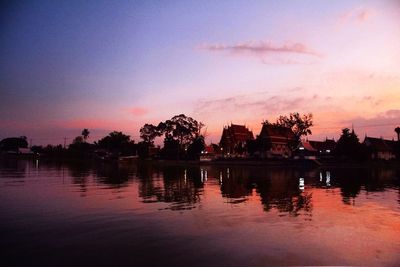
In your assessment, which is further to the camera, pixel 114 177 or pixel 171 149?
pixel 171 149

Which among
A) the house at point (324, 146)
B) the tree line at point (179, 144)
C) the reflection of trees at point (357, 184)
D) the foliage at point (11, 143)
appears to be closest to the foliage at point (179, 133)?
the tree line at point (179, 144)

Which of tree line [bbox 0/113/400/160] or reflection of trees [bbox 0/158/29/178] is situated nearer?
reflection of trees [bbox 0/158/29/178]

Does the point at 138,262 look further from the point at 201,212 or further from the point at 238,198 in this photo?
the point at 238,198

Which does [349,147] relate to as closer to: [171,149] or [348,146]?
[348,146]

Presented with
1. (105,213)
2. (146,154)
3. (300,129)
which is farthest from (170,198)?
(146,154)

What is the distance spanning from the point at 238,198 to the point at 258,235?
1061 cm

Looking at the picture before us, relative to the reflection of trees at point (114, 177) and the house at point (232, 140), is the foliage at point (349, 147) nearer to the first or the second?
the house at point (232, 140)

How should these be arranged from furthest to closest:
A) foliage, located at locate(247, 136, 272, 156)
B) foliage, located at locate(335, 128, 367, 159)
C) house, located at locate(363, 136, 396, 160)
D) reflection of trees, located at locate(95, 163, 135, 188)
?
house, located at locate(363, 136, 396, 160) → foliage, located at locate(247, 136, 272, 156) → foliage, located at locate(335, 128, 367, 159) → reflection of trees, located at locate(95, 163, 135, 188)

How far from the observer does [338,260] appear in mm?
10273

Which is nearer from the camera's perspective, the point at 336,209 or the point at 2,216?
the point at 2,216

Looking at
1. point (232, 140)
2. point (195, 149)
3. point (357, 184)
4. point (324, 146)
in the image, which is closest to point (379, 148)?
point (324, 146)

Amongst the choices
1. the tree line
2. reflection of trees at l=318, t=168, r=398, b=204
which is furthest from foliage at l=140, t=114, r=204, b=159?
reflection of trees at l=318, t=168, r=398, b=204

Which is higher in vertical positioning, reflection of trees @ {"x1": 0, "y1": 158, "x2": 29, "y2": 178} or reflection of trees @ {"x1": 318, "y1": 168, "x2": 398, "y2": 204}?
reflection of trees @ {"x1": 0, "y1": 158, "x2": 29, "y2": 178}

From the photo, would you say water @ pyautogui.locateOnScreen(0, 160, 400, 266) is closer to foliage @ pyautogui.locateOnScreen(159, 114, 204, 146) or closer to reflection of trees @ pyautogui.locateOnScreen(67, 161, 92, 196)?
reflection of trees @ pyautogui.locateOnScreen(67, 161, 92, 196)
